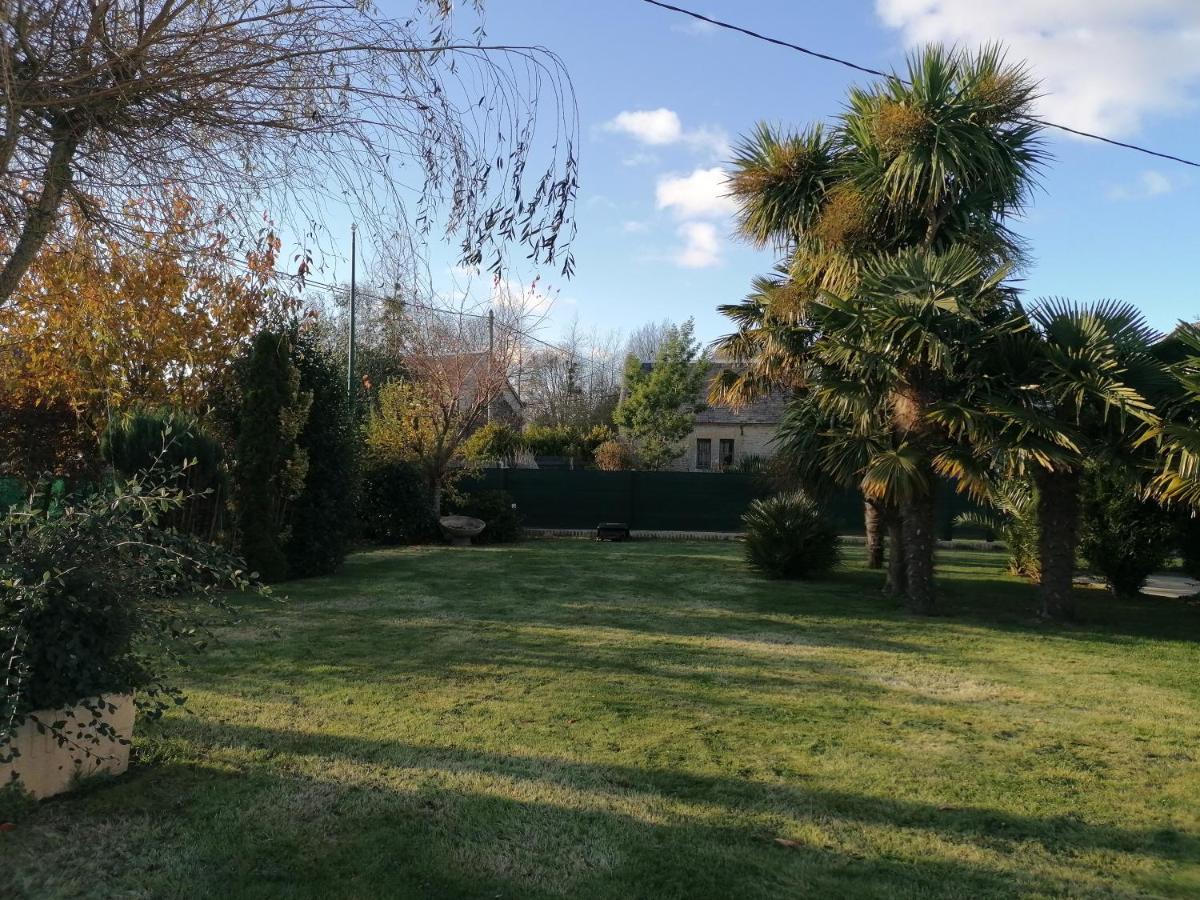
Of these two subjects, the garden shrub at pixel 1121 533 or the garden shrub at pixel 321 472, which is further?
the garden shrub at pixel 321 472

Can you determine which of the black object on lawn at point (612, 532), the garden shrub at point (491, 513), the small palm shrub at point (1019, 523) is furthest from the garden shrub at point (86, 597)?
the black object on lawn at point (612, 532)

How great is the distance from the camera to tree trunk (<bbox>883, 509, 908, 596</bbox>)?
40.7 feet

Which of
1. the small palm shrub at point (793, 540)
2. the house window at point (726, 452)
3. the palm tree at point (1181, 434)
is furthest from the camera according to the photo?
the house window at point (726, 452)

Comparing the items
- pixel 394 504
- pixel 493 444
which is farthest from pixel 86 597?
pixel 493 444

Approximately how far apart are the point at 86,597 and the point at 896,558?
418 inches

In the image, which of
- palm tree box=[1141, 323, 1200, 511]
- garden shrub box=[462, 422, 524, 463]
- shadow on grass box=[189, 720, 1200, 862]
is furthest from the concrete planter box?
garden shrub box=[462, 422, 524, 463]

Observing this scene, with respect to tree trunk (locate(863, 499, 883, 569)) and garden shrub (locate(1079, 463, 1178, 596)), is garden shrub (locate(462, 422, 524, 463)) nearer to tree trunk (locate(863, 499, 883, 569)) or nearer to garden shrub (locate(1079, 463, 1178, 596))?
tree trunk (locate(863, 499, 883, 569))

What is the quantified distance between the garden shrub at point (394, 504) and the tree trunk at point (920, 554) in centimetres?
1122

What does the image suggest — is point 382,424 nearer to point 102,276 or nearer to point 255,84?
point 102,276

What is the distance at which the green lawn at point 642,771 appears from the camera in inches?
150

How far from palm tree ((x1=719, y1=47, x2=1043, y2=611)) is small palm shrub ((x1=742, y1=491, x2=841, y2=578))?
211cm

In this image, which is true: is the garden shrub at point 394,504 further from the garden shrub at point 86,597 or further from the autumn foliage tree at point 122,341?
the garden shrub at point 86,597

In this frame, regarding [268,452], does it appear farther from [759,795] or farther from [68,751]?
[759,795]

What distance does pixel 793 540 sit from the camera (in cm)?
1412
